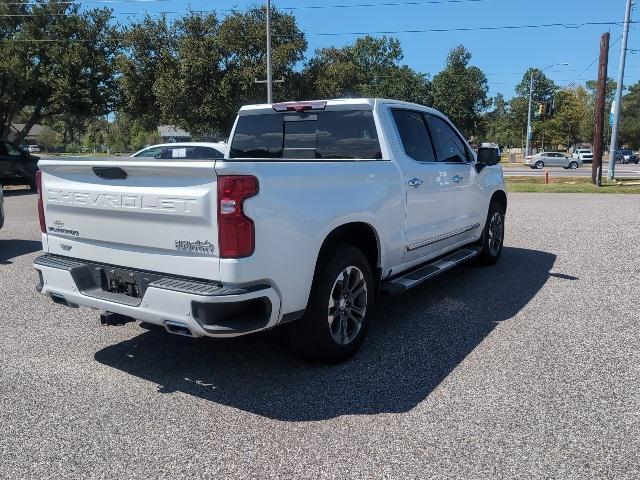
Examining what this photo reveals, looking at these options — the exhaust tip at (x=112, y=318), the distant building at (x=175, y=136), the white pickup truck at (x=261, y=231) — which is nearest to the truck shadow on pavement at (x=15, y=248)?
the white pickup truck at (x=261, y=231)

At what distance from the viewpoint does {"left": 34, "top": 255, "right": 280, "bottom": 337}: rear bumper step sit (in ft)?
10.4

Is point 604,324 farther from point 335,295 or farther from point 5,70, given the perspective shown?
point 5,70

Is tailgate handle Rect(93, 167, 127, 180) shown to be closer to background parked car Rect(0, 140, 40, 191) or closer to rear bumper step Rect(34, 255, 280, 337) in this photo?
rear bumper step Rect(34, 255, 280, 337)

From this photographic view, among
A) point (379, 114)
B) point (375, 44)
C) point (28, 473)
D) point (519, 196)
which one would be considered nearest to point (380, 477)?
point (28, 473)

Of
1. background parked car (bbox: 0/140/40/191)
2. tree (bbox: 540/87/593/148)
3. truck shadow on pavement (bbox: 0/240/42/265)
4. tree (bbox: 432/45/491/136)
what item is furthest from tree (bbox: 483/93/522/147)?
truck shadow on pavement (bbox: 0/240/42/265)

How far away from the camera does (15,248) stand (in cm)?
873

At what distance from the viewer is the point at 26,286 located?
638cm

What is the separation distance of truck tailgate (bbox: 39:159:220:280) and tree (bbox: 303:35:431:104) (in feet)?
98.0

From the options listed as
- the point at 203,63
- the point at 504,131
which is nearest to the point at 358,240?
the point at 203,63

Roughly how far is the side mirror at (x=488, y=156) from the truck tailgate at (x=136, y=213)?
14.0ft

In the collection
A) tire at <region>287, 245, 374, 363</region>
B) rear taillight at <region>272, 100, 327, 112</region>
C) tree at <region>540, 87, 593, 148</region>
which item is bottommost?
tire at <region>287, 245, 374, 363</region>

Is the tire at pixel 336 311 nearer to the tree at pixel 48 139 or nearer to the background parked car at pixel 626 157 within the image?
the background parked car at pixel 626 157

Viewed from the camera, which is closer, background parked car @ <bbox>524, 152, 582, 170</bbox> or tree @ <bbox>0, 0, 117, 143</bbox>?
tree @ <bbox>0, 0, 117, 143</bbox>

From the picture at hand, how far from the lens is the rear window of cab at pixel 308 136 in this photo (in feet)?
16.4
